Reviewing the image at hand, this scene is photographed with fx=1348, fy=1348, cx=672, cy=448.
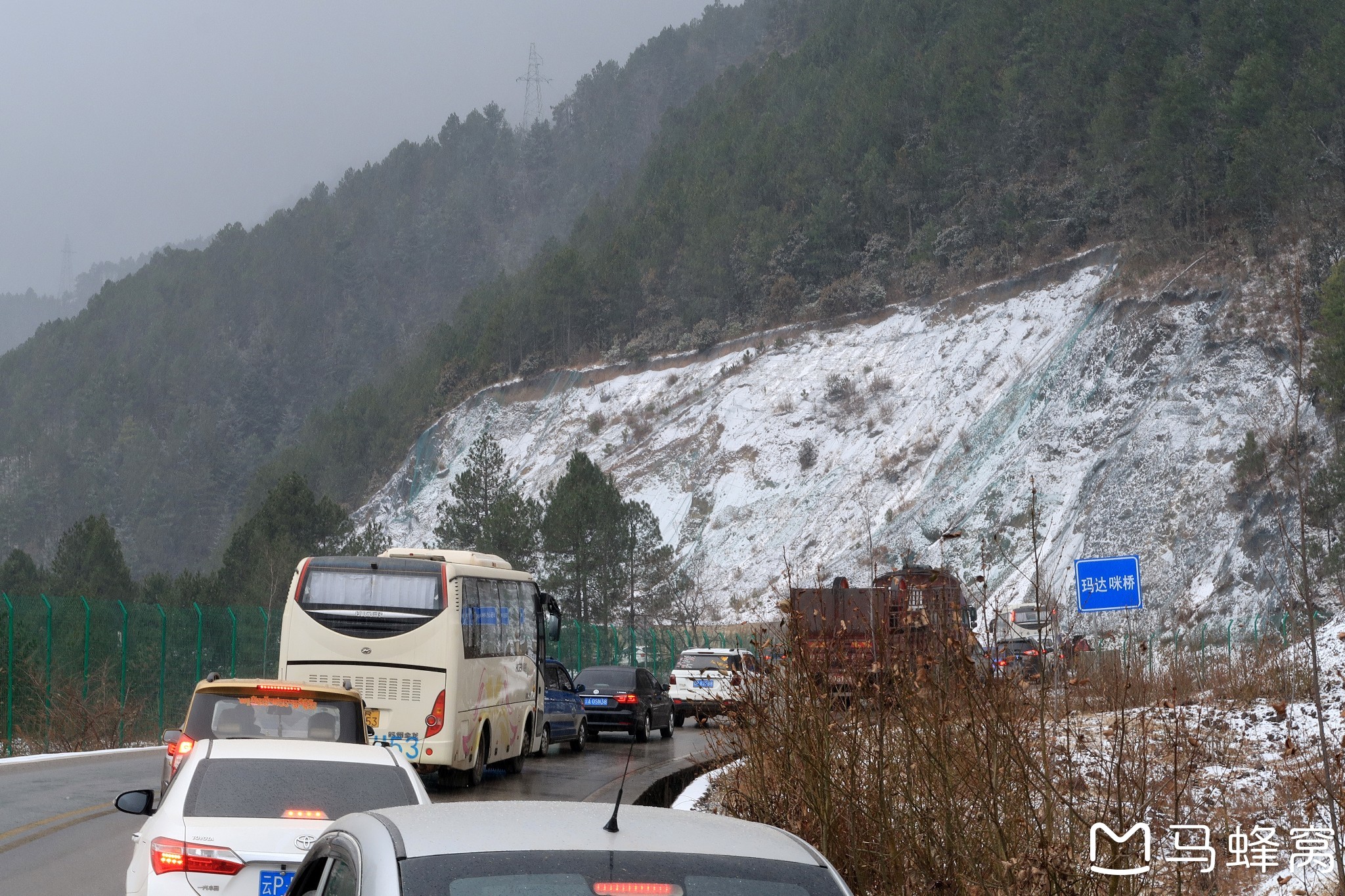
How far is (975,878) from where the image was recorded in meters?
6.42

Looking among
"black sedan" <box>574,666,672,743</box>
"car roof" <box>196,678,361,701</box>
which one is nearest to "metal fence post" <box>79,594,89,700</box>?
"black sedan" <box>574,666,672,743</box>

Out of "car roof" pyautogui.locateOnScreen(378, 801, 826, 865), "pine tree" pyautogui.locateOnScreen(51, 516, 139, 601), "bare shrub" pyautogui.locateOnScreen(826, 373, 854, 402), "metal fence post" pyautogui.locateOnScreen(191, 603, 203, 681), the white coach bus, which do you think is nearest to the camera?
"car roof" pyautogui.locateOnScreen(378, 801, 826, 865)

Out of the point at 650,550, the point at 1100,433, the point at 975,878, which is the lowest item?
the point at 975,878

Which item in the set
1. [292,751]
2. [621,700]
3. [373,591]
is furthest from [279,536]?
[292,751]

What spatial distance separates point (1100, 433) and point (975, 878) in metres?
52.3

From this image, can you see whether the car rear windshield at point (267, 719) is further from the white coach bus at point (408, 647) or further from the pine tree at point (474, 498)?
the pine tree at point (474, 498)

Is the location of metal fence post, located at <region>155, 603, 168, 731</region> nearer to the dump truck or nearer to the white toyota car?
the white toyota car

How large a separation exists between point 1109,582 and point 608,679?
10.7 meters

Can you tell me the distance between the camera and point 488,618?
62.1 feet

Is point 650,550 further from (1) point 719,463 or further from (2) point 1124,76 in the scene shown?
(2) point 1124,76

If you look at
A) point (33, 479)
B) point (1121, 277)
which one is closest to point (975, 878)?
point (1121, 277)

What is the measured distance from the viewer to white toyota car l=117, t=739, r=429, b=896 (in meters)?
6.65

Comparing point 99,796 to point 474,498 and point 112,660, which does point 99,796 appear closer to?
point 112,660

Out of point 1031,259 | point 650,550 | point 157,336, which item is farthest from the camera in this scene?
point 157,336
